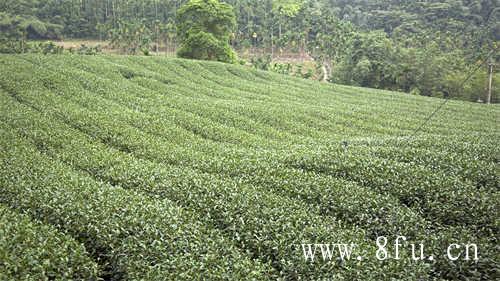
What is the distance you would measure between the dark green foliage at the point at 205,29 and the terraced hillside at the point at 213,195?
100ft

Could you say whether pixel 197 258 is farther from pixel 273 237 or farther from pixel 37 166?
pixel 37 166

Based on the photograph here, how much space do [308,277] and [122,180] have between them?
8.12 meters

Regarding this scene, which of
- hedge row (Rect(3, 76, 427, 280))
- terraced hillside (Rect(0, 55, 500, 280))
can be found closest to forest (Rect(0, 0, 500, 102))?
terraced hillside (Rect(0, 55, 500, 280))

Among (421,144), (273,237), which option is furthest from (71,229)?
(421,144)

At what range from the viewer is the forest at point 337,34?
186 ft

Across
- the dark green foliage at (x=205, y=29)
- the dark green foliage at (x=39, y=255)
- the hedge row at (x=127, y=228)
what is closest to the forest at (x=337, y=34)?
the dark green foliage at (x=205, y=29)

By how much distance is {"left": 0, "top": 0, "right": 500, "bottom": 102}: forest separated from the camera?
56.6m

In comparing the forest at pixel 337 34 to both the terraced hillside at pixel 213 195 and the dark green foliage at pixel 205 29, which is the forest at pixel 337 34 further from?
the terraced hillside at pixel 213 195

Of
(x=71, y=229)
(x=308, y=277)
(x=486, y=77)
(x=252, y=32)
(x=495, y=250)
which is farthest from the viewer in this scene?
(x=252, y=32)

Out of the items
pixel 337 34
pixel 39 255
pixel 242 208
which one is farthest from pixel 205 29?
pixel 39 255

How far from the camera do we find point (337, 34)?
86562mm

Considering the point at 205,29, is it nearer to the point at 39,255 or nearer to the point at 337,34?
the point at 337,34

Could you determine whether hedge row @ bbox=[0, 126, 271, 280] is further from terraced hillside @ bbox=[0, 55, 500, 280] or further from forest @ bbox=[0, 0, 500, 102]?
forest @ bbox=[0, 0, 500, 102]

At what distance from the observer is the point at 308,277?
8.41m
